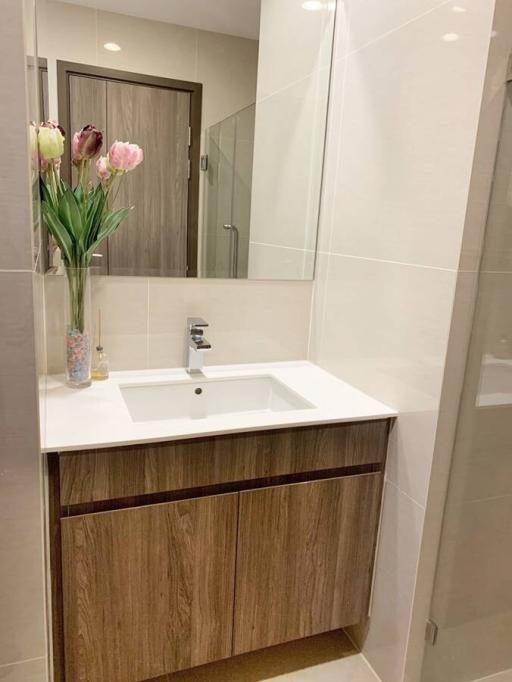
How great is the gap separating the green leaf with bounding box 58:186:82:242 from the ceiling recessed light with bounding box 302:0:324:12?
1.02 metres

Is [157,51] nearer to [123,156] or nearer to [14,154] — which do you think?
[123,156]

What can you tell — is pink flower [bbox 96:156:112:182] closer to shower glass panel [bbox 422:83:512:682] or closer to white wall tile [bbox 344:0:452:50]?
white wall tile [bbox 344:0:452:50]

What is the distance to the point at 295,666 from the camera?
63.8 inches

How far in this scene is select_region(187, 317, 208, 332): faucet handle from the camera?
165 cm

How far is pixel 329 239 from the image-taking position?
69.7 inches

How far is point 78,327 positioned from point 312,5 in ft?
4.25

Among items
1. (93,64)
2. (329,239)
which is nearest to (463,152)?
(329,239)

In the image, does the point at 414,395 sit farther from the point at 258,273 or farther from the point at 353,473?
the point at 258,273

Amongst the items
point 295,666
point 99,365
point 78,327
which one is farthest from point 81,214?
point 295,666

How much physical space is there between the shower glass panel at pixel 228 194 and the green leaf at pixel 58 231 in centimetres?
44

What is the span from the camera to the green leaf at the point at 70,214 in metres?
1.36

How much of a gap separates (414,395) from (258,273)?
27.4 inches

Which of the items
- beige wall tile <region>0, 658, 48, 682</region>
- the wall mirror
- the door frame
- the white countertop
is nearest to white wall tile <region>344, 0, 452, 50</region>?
the wall mirror

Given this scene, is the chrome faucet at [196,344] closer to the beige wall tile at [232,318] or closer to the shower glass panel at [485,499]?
the beige wall tile at [232,318]
